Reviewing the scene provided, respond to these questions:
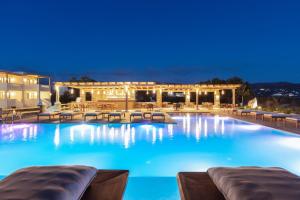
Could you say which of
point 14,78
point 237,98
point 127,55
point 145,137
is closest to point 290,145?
point 145,137

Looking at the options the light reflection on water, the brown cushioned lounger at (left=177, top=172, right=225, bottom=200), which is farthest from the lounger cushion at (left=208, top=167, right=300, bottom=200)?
the light reflection on water

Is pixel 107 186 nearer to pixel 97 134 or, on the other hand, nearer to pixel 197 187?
pixel 197 187

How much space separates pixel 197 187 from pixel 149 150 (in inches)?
180

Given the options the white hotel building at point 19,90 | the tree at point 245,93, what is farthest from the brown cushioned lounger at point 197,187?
the tree at point 245,93

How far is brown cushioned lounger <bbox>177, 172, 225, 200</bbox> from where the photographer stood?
2320 millimetres

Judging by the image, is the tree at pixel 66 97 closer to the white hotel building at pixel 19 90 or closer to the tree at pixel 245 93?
the white hotel building at pixel 19 90

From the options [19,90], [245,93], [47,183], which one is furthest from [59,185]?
[245,93]

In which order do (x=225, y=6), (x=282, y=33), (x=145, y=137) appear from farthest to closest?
(x=282, y=33) → (x=225, y=6) → (x=145, y=137)

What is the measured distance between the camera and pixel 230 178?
225 centimetres

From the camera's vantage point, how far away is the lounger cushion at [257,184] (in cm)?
186

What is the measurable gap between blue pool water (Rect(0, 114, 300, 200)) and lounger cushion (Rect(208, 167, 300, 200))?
5.77ft

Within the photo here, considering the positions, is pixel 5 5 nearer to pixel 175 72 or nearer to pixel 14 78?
pixel 14 78

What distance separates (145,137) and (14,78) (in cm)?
1929

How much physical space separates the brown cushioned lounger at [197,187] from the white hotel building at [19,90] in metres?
16.8
